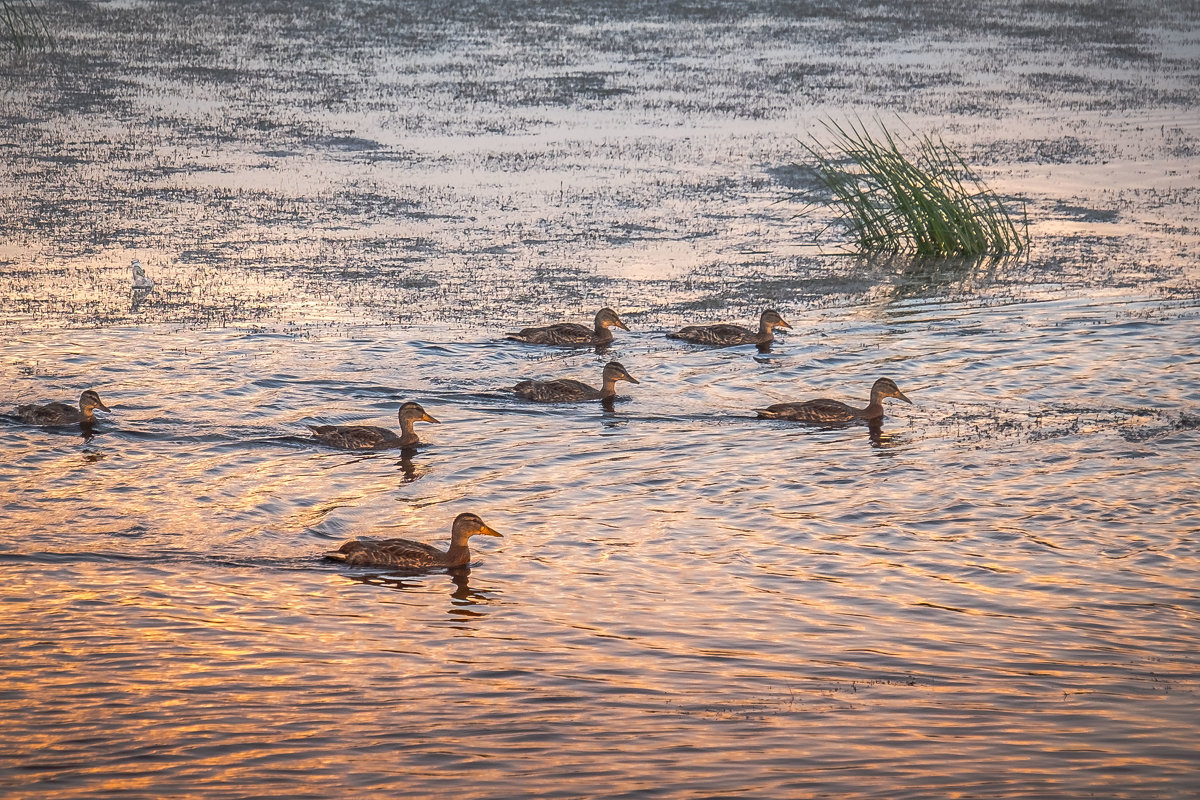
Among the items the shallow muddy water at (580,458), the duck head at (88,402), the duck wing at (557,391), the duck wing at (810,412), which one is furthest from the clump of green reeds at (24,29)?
the duck wing at (810,412)

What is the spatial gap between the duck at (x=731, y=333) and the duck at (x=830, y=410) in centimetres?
186

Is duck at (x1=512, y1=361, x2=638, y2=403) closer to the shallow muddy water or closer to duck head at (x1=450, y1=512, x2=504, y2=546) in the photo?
the shallow muddy water

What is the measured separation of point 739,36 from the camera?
33.0m

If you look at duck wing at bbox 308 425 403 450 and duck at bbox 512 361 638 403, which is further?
duck at bbox 512 361 638 403

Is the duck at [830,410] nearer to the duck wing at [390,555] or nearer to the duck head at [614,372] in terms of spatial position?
the duck head at [614,372]

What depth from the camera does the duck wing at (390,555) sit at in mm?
9977

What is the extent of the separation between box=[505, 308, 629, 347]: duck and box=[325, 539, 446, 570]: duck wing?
5477mm

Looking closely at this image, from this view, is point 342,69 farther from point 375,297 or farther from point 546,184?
point 375,297

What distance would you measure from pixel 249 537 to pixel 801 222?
1206 centimetres

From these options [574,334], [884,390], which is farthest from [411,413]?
[884,390]

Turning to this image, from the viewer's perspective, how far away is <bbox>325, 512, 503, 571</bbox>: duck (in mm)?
9984

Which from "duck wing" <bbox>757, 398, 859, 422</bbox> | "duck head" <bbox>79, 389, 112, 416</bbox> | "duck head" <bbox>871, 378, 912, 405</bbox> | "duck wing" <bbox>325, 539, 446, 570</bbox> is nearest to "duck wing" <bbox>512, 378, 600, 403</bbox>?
"duck wing" <bbox>757, 398, 859, 422</bbox>

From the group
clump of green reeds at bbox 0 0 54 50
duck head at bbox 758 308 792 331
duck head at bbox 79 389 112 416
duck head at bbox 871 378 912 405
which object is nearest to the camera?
duck head at bbox 79 389 112 416

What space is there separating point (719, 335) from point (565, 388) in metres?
2.10
